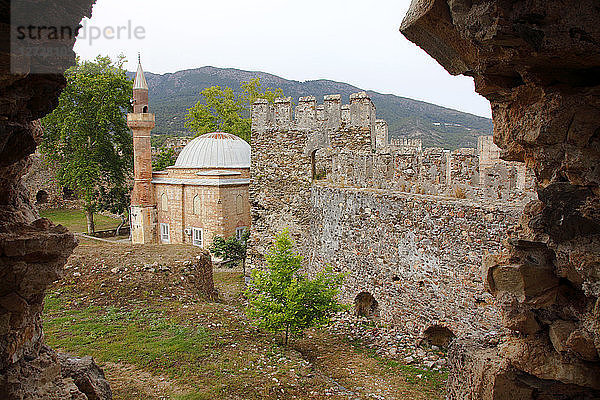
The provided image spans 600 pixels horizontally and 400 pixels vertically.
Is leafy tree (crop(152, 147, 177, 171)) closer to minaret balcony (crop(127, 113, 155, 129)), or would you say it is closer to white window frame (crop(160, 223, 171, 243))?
minaret balcony (crop(127, 113, 155, 129))

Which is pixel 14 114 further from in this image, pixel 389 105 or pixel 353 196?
pixel 389 105

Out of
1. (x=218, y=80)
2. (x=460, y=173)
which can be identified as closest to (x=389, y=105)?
(x=218, y=80)

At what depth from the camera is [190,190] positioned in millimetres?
23000

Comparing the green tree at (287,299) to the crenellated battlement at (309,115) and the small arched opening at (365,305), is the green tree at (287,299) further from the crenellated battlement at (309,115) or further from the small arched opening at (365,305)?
the crenellated battlement at (309,115)

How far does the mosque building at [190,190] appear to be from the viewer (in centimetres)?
2207

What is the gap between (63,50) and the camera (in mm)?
3836

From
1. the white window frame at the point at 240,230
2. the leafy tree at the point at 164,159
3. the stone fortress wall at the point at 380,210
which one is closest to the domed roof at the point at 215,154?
the white window frame at the point at 240,230

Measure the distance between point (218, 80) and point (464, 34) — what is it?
292ft

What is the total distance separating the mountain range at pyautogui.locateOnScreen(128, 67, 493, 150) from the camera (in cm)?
Result: 4488

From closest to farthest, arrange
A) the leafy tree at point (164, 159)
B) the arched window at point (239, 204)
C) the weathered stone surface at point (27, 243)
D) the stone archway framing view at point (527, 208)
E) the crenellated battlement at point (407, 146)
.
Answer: the stone archway framing view at point (527, 208) → the weathered stone surface at point (27, 243) → the crenellated battlement at point (407, 146) → the arched window at point (239, 204) → the leafy tree at point (164, 159)

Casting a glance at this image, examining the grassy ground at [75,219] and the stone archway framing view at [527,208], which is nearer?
the stone archway framing view at [527,208]

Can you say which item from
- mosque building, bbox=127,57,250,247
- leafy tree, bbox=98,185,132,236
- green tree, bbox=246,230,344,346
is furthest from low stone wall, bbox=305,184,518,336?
leafy tree, bbox=98,185,132,236

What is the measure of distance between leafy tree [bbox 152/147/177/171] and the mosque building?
5573mm

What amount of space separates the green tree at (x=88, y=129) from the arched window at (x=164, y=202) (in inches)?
176
